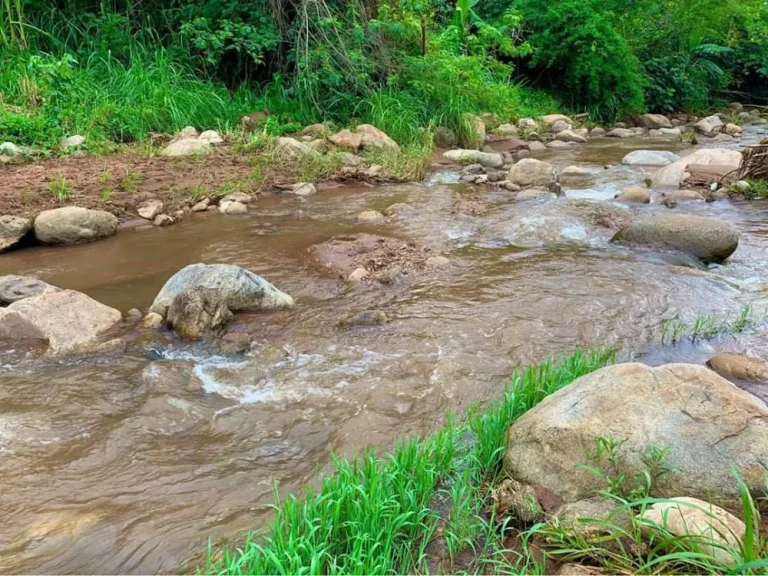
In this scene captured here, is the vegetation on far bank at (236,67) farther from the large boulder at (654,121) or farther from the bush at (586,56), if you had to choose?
the large boulder at (654,121)

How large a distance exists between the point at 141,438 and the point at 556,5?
602 inches

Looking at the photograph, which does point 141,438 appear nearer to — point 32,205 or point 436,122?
point 32,205

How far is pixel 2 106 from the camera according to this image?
26.5 ft


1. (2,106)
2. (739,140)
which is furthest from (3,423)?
(739,140)

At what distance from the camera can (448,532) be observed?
84.7 inches

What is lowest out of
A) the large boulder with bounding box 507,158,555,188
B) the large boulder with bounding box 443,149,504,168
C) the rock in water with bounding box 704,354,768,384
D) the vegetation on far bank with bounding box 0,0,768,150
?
the large boulder with bounding box 443,149,504,168

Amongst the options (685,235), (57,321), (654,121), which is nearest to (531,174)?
(685,235)

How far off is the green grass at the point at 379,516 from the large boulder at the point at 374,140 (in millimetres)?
7228

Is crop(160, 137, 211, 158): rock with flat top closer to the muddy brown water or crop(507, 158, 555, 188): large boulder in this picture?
the muddy brown water

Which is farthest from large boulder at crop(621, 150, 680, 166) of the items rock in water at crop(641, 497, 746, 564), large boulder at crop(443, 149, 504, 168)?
rock in water at crop(641, 497, 746, 564)

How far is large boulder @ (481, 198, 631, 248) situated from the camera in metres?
6.09

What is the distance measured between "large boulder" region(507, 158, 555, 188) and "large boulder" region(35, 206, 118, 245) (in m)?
5.38

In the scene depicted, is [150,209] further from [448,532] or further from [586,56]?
[586,56]

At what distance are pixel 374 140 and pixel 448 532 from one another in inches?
312
